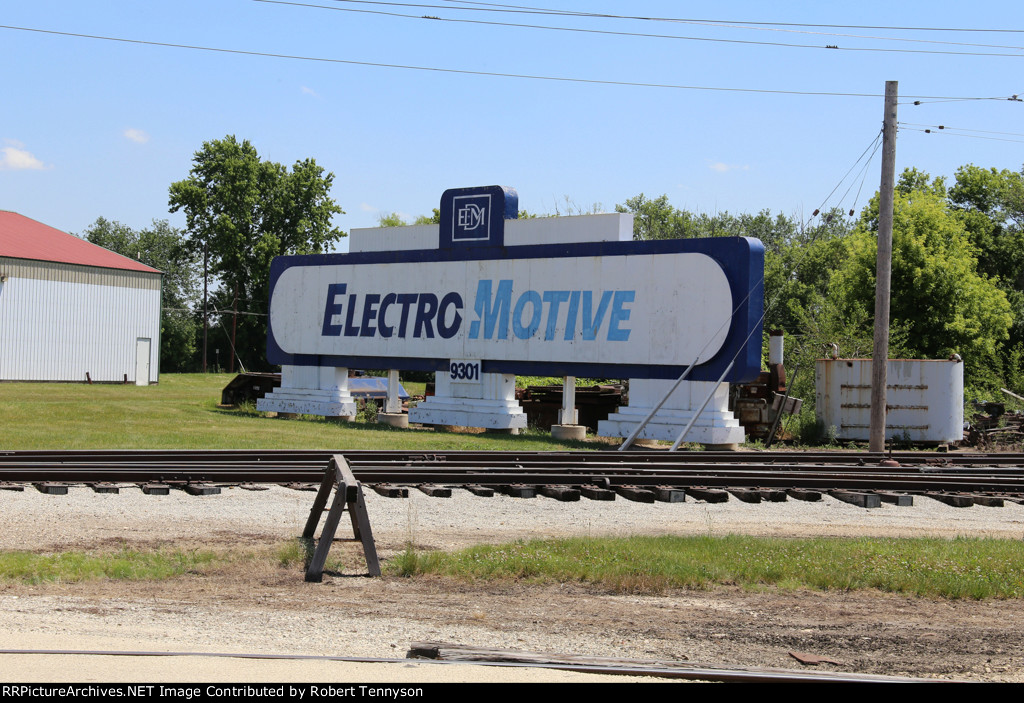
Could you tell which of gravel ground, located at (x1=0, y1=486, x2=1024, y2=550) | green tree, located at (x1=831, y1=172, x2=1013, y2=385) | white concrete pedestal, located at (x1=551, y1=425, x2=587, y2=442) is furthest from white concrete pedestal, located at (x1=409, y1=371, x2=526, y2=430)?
green tree, located at (x1=831, y1=172, x2=1013, y2=385)

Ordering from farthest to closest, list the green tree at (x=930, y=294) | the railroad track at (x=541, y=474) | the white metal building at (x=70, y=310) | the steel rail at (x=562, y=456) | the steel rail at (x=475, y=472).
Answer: the white metal building at (x=70, y=310), the green tree at (x=930, y=294), the steel rail at (x=562, y=456), the steel rail at (x=475, y=472), the railroad track at (x=541, y=474)

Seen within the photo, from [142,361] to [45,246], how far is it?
25.0 feet

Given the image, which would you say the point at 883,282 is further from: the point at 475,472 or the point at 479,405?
the point at 475,472

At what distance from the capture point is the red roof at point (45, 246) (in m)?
52.1

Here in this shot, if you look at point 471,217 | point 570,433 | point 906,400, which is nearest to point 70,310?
point 471,217

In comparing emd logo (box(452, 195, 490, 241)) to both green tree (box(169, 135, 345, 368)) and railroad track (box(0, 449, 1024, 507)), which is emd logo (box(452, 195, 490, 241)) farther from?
green tree (box(169, 135, 345, 368))

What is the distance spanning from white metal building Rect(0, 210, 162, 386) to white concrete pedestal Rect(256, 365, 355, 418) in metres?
24.8

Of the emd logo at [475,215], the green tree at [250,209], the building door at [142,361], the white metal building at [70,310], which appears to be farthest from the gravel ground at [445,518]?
the green tree at [250,209]

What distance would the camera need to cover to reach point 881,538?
11.9 meters

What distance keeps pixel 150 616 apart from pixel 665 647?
12.2 feet

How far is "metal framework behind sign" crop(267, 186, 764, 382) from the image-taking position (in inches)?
940

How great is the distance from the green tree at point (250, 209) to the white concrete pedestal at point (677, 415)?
5246 cm

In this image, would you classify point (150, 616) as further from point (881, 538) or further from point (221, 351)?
point (221, 351)

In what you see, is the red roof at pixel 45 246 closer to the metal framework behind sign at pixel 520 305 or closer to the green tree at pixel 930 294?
the metal framework behind sign at pixel 520 305
